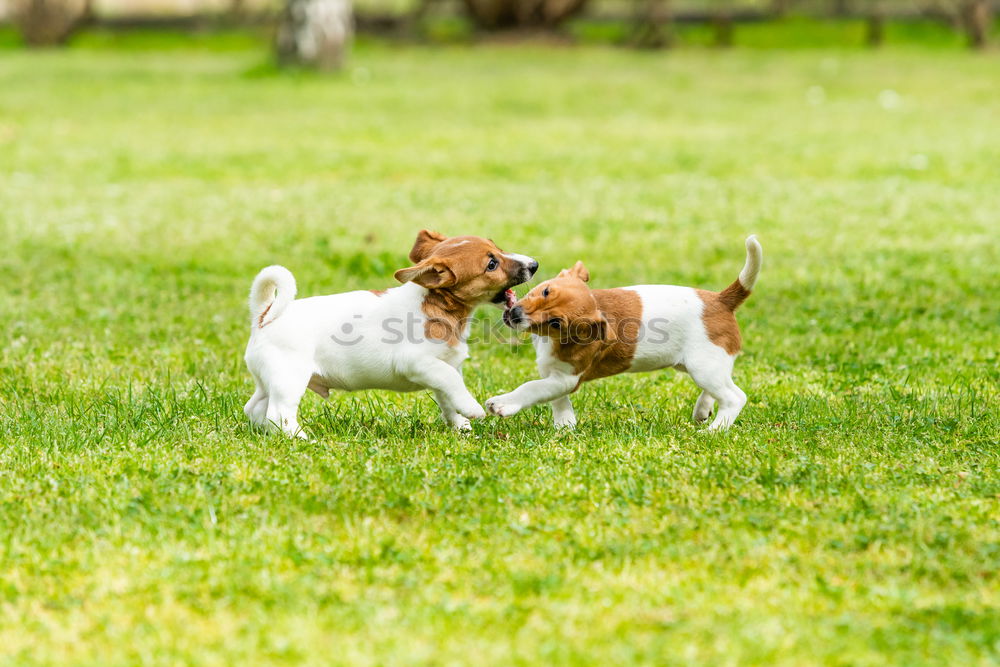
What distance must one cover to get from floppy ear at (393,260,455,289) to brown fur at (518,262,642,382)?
14.6 inches

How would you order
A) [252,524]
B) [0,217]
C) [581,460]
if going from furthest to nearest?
[0,217]
[581,460]
[252,524]

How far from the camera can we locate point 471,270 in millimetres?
5688

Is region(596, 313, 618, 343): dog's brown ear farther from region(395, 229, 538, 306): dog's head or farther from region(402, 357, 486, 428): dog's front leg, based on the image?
region(402, 357, 486, 428): dog's front leg

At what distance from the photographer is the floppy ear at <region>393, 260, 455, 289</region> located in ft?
18.5

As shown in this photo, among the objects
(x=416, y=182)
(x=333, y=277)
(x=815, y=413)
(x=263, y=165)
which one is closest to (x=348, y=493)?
(x=815, y=413)

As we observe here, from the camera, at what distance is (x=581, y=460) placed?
213 inches

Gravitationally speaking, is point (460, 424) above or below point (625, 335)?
below

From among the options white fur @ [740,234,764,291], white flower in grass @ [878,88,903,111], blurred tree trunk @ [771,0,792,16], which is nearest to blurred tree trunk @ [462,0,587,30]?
blurred tree trunk @ [771,0,792,16]

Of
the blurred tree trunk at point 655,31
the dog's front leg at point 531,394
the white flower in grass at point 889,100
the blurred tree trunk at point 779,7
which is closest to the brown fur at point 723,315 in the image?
the dog's front leg at point 531,394

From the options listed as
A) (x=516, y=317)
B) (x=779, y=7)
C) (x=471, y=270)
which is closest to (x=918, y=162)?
(x=471, y=270)

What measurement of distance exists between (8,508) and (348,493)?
129 centimetres

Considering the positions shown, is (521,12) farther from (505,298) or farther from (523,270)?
(523,270)

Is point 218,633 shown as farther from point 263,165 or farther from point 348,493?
point 263,165

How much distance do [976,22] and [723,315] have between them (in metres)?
30.7
